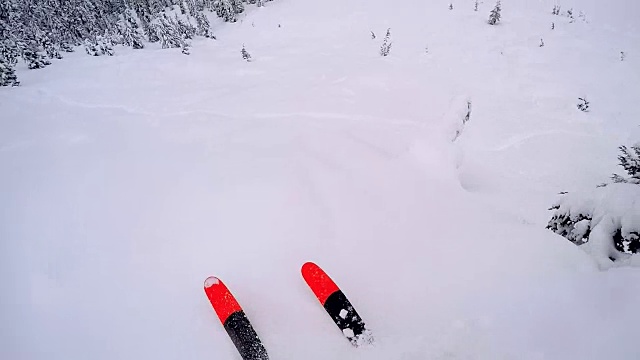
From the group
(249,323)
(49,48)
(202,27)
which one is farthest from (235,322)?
(49,48)

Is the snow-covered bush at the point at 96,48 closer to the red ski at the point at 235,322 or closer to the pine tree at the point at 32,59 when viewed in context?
the pine tree at the point at 32,59

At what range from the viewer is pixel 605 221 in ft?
7.06

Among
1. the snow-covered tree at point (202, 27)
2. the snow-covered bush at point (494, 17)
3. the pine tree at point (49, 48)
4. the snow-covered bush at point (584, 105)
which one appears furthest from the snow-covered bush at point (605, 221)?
the pine tree at point (49, 48)

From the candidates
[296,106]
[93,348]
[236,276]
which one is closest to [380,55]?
[296,106]

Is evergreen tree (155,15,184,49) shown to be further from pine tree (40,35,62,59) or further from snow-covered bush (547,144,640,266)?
snow-covered bush (547,144,640,266)

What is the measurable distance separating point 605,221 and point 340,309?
5.93 ft

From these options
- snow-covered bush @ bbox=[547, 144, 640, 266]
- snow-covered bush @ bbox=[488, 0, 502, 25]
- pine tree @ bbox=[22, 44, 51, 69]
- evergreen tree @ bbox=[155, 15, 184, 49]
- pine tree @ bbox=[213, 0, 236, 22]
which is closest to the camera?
snow-covered bush @ bbox=[547, 144, 640, 266]

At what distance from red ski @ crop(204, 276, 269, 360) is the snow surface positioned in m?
0.15

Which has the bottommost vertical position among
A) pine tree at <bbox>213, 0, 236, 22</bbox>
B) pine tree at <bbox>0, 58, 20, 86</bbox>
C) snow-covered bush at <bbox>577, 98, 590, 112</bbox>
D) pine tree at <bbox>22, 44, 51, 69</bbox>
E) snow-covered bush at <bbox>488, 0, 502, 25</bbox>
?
snow-covered bush at <bbox>577, 98, 590, 112</bbox>

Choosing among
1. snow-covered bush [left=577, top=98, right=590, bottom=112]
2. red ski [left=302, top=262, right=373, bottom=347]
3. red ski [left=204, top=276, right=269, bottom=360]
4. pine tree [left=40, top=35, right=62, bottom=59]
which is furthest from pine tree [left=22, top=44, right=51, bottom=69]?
snow-covered bush [left=577, top=98, right=590, bottom=112]

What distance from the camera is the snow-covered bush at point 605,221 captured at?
6.70ft

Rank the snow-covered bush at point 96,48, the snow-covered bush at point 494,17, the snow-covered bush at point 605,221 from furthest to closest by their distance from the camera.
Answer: the snow-covered bush at point 96,48 < the snow-covered bush at point 494,17 < the snow-covered bush at point 605,221

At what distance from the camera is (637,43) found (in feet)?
20.4

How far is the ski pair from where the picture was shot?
1791mm
